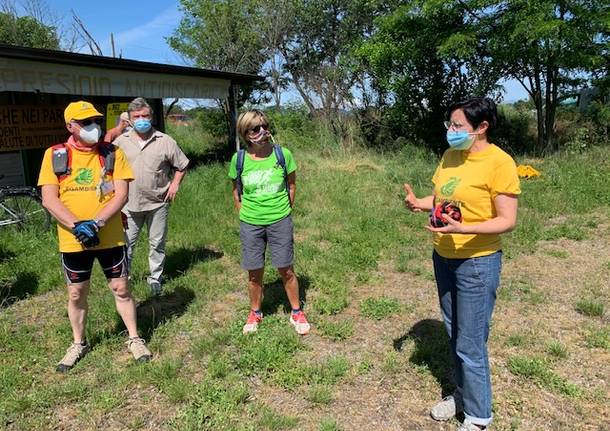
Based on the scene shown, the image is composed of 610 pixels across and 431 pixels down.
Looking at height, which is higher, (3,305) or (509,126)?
(509,126)

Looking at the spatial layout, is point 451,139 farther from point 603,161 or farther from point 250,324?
point 603,161

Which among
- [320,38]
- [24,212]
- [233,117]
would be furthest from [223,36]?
[24,212]

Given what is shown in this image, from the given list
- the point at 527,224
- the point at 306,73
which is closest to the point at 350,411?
the point at 527,224

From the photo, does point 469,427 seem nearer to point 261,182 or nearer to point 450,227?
point 450,227

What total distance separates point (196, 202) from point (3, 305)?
3782mm

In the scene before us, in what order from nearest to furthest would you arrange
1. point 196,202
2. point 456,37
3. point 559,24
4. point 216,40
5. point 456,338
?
point 456,338 < point 196,202 < point 559,24 < point 456,37 < point 216,40

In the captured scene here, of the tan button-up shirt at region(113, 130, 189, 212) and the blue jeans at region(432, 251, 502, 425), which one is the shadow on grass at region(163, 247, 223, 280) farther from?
the blue jeans at region(432, 251, 502, 425)

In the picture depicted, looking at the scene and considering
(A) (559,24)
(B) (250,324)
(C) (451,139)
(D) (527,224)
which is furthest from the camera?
(A) (559,24)

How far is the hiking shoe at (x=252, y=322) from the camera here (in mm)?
3916

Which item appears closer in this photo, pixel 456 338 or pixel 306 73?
pixel 456 338

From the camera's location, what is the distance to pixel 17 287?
4918 millimetres

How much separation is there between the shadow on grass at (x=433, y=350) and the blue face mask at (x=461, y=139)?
5.43ft

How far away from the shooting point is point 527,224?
21.9 ft

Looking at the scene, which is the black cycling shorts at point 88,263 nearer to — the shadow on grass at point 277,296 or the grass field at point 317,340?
the grass field at point 317,340
